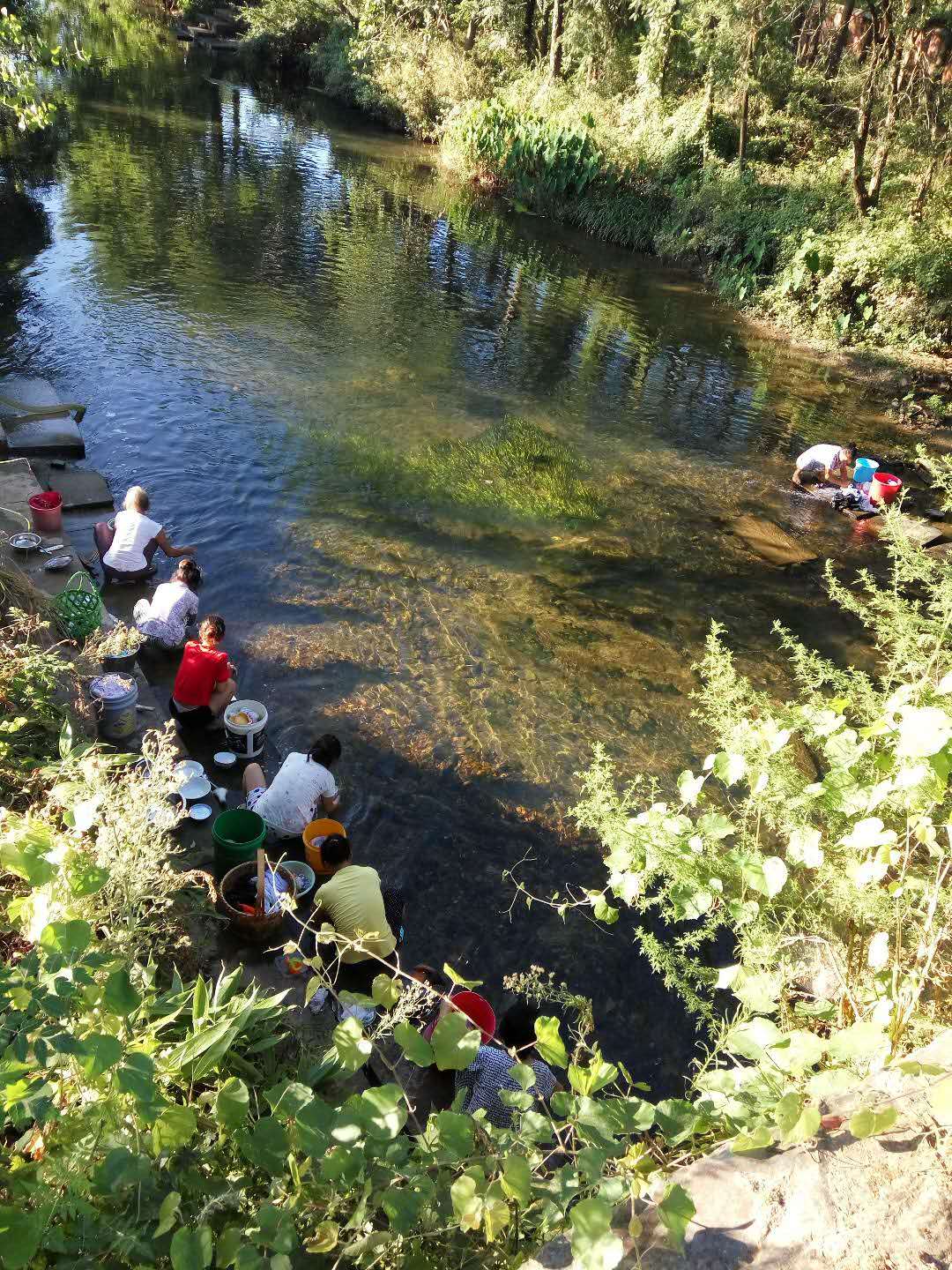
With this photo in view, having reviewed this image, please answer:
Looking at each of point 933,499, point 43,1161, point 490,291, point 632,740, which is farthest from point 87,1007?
point 490,291

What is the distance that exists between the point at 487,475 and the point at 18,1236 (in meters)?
10.5

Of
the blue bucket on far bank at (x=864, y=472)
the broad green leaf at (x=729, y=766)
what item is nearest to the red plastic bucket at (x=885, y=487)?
the blue bucket on far bank at (x=864, y=472)

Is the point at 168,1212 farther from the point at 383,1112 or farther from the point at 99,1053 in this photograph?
the point at 383,1112

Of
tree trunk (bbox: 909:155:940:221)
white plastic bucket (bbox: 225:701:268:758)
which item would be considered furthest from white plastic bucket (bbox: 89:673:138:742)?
tree trunk (bbox: 909:155:940:221)

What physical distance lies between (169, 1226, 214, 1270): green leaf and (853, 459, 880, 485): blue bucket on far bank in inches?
517

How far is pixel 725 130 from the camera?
84.7 ft

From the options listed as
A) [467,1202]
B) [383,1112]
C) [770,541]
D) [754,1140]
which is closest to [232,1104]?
[383,1112]

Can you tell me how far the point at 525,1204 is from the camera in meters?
2.01

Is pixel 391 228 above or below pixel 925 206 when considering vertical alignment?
below

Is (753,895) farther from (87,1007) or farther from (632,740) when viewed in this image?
(632,740)

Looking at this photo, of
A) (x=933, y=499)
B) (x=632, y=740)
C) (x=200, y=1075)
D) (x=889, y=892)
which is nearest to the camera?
(x=200, y=1075)

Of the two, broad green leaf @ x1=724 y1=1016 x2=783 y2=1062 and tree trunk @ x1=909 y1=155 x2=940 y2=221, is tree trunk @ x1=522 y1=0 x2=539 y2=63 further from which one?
broad green leaf @ x1=724 y1=1016 x2=783 y2=1062

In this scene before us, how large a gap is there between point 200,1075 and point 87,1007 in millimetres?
609

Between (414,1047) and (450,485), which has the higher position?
(414,1047)
